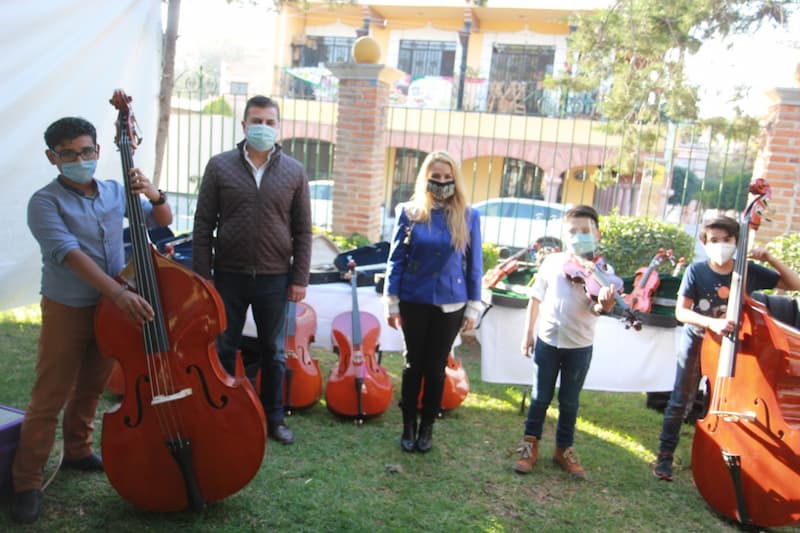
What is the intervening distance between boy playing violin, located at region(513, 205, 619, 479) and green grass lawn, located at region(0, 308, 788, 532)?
0.15 metres

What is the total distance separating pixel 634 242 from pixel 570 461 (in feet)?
9.46

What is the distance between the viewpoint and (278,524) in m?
2.53

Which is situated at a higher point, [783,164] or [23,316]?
[783,164]

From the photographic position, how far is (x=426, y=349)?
10.3 feet

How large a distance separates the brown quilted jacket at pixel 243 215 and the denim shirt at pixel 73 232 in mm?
441

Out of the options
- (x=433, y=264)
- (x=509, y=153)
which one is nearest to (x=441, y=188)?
(x=433, y=264)

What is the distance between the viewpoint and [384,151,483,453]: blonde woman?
3.00m

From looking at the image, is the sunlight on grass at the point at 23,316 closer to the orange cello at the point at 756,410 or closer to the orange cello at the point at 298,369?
the orange cello at the point at 298,369

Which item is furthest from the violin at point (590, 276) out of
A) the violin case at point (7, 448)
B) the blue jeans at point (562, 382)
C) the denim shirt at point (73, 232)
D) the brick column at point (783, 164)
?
the brick column at point (783, 164)

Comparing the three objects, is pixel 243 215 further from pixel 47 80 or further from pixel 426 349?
pixel 47 80

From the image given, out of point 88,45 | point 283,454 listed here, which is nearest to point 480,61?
point 88,45

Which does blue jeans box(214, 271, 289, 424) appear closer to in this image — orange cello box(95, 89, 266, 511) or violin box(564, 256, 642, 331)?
orange cello box(95, 89, 266, 511)

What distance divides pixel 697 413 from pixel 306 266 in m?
2.55

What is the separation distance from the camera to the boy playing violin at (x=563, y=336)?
2973mm
